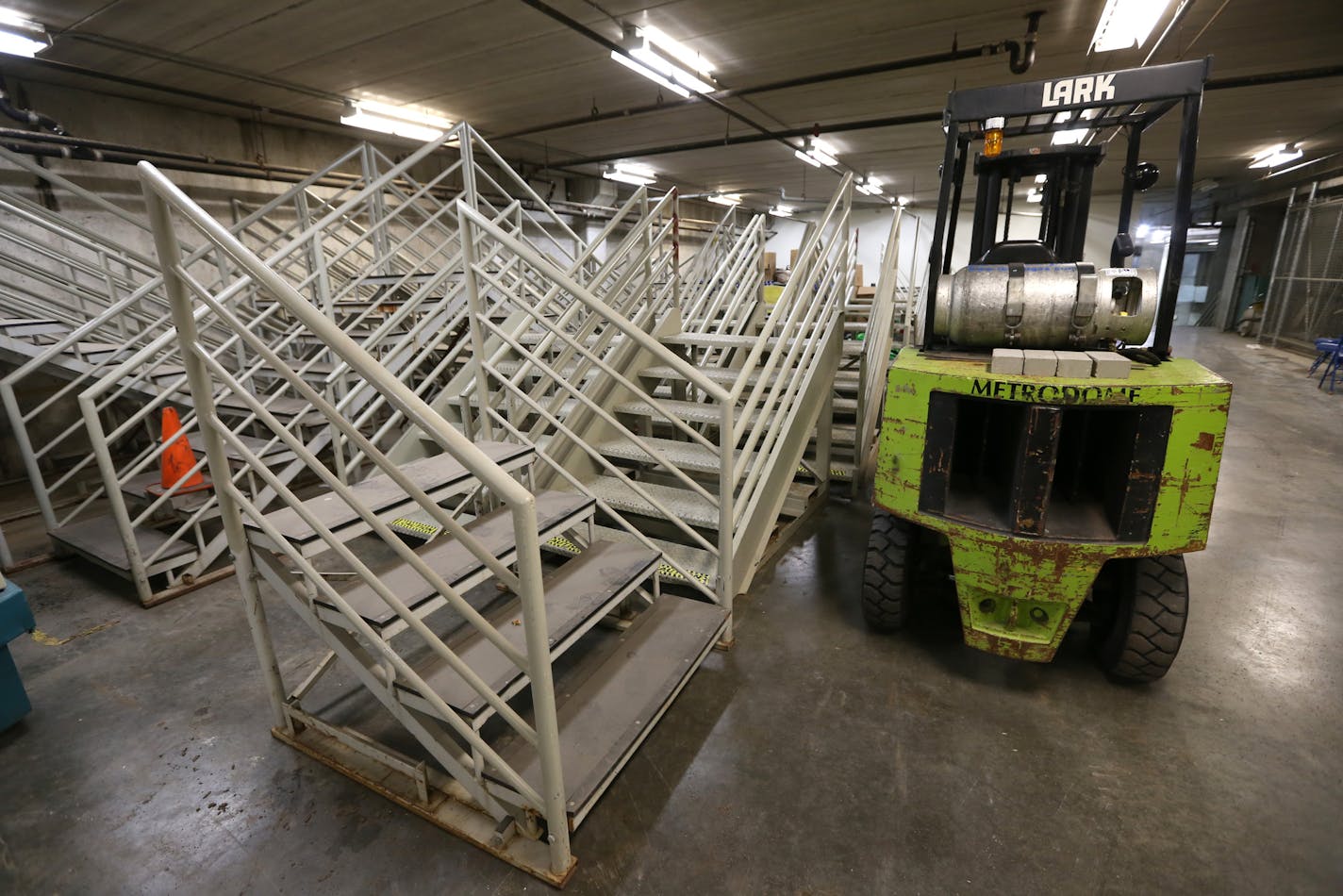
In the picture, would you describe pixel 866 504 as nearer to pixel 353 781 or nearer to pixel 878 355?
pixel 878 355

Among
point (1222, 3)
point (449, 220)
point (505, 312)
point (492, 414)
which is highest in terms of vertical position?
point (1222, 3)

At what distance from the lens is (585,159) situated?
10695mm

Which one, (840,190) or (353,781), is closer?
(353,781)

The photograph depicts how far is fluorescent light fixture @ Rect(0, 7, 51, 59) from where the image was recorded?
4312 millimetres

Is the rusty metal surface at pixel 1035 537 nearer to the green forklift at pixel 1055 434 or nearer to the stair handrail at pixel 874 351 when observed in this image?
the green forklift at pixel 1055 434

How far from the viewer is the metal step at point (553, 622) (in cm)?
187

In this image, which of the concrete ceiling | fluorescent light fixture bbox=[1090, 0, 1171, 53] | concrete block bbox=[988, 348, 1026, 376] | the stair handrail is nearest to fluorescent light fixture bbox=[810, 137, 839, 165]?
the concrete ceiling

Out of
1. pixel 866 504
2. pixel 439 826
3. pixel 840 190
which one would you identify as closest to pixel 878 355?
pixel 866 504

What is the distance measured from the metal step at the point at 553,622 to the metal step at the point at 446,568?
186mm

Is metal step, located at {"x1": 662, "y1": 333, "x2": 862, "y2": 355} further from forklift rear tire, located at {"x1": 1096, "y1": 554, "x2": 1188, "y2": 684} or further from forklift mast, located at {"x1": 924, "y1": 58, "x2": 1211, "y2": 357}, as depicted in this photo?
forklift rear tire, located at {"x1": 1096, "y1": 554, "x2": 1188, "y2": 684}

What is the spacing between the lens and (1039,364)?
225 cm

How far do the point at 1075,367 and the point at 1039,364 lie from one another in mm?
115

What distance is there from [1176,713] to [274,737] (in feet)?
12.2

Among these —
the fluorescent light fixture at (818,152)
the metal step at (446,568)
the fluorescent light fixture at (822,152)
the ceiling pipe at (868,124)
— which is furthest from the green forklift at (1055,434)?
the fluorescent light fixture at (822,152)
